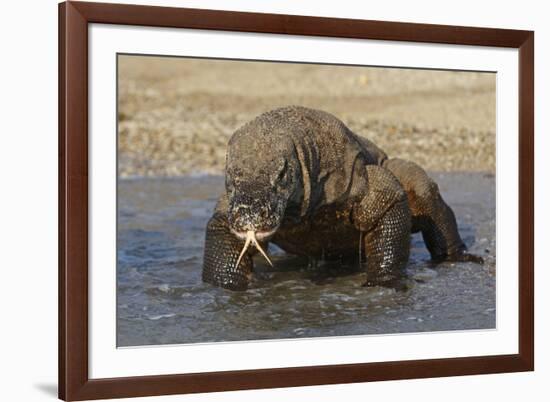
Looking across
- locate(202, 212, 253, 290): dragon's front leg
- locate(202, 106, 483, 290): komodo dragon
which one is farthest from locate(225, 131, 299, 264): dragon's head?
locate(202, 212, 253, 290): dragon's front leg

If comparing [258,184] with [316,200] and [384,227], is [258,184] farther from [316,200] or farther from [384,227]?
[384,227]

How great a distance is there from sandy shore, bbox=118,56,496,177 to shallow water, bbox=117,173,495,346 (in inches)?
66.8

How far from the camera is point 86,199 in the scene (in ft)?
17.5

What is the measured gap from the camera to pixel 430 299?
22.0 ft

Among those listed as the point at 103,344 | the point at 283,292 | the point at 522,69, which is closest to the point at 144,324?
the point at 103,344

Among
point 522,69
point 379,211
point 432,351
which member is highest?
point 522,69

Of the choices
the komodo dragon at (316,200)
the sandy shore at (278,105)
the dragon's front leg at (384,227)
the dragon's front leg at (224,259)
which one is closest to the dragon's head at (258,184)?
the komodo dragon at (316,200)

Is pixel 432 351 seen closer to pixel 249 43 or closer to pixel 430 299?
pixel 430 299

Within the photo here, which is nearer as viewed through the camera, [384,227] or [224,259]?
[224,259]

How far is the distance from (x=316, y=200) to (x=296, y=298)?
2.59 ft

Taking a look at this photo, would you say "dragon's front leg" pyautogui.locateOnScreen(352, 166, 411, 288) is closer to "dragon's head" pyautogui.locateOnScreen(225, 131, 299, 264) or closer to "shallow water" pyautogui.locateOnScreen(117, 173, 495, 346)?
"shallow water" pyautogui.locateOnScreen(117, 173, 495, 346)

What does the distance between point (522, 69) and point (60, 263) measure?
353 cm

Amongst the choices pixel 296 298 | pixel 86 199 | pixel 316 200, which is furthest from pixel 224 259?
pixel 86 199

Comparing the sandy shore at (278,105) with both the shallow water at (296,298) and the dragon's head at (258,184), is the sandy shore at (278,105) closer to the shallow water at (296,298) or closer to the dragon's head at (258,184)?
the shallow water at (296,298)
